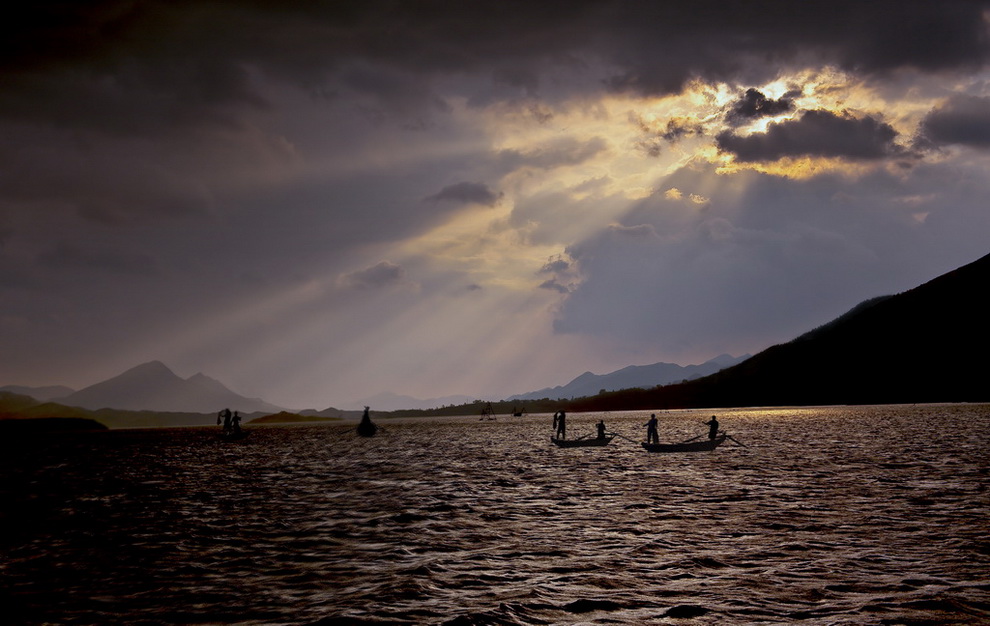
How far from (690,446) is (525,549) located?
39.3 metres

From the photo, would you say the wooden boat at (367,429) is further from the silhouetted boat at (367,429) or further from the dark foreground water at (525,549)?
the dark foreground water at (525,549)

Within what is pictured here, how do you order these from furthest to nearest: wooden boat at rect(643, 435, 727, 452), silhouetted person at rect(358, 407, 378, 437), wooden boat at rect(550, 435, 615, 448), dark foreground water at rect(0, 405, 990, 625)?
1. silhouetted person at rect(358, 407, 378, 437)
2. wooden boat at rect(550, 435, 615, 448)
3. wooden boat at rect(643, 435, 727, 452)
4. dark foreground water at rect(0, 405, 990, 625)

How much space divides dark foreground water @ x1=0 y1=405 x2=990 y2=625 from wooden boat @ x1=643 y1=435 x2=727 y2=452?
585 inches

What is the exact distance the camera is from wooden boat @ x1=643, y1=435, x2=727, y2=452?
177 ft

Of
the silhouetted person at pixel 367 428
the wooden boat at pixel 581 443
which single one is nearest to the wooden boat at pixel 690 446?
the wooden boat at pixel 581 443

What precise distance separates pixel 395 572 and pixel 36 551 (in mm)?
14660

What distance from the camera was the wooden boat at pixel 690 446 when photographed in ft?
177

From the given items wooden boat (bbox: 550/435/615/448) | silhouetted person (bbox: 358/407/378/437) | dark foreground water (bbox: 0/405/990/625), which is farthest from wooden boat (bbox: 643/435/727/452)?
silhouetted person (bbox: 358/407/378/437)

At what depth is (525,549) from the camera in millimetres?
18969

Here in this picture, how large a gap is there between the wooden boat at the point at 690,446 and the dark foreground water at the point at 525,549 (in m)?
14.9

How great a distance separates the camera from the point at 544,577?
15.6 metres

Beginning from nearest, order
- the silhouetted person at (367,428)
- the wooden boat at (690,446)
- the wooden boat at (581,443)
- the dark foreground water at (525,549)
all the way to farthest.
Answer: the dark foreground water at (525,549) < the wooden boat at (690,446) < the wooden boat at (581,443) < the silhouetted person at (367,428)

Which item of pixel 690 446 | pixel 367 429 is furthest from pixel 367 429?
pixel 690 446

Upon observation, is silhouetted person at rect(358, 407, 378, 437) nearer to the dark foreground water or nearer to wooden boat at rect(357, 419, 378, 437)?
wooden boat at rect(357, 419, 378, 437)
